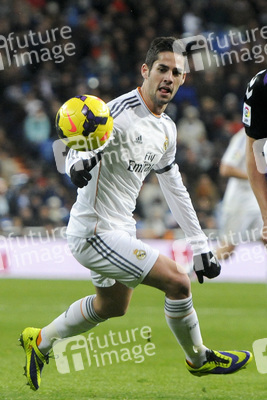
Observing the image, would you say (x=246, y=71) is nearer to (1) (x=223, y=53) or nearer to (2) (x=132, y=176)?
(1) (x=223, y=53)

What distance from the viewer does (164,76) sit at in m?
4.95

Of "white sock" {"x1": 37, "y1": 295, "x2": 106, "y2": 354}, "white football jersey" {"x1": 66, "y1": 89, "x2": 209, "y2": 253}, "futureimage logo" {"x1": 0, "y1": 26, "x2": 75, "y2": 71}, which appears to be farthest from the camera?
"futureimage logo" {"x1": 0, "y1": 26, "x2": 75, "y2": 71}

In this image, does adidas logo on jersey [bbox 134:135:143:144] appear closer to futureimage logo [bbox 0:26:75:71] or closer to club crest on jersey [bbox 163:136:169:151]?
club crest on jersey [bbox 163:136:169:151]

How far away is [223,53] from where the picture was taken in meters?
15.1

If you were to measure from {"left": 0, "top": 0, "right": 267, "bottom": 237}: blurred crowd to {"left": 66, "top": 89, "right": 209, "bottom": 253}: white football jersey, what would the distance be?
8.19 m

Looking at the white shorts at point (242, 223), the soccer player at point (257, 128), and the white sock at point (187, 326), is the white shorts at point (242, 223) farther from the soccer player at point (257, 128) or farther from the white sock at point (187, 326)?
the soccer player at point (257, 128)

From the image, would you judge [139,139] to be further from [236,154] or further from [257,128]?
[236,154]

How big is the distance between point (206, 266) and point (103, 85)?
10590mm

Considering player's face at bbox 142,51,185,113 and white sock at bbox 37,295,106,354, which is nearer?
player's face at bbox 142,51,185,113

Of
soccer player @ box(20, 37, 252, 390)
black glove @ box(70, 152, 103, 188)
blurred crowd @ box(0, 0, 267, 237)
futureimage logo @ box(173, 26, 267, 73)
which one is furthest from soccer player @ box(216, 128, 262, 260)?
futureimage logo @ box(173, 26, 267, 73)

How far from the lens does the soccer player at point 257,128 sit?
4480 mm

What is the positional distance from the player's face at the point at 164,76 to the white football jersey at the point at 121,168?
4.5 inches

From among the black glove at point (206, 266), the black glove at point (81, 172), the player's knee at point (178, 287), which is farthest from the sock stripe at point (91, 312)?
the black glove at point (81, 172)

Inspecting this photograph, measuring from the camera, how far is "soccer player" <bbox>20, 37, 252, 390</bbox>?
4781mm
